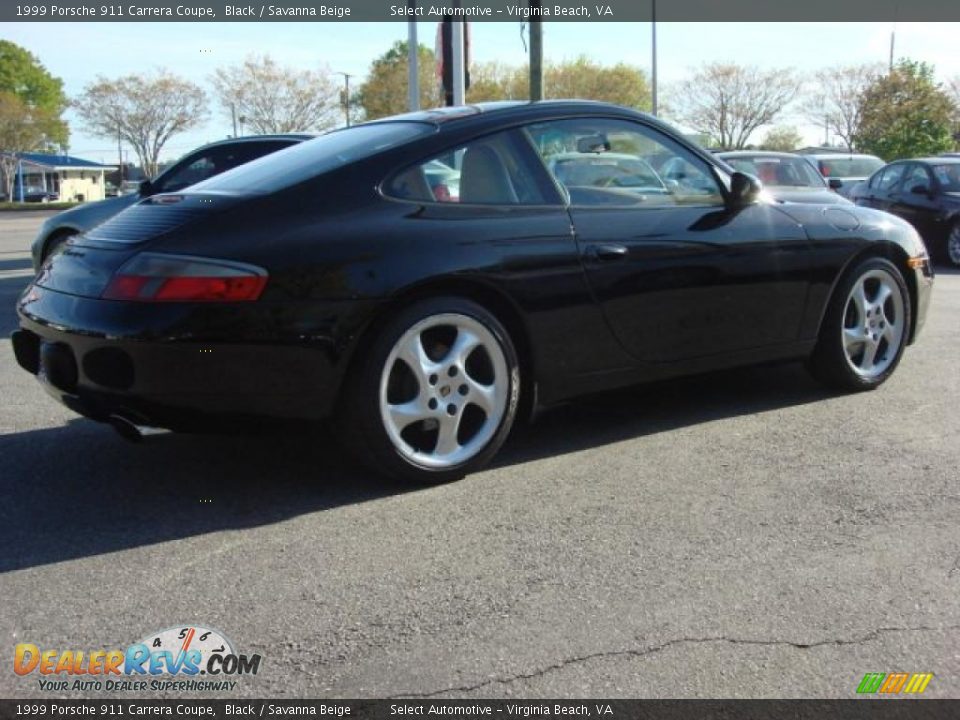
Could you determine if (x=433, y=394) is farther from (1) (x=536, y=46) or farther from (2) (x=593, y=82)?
(2) (x=593, y=82)

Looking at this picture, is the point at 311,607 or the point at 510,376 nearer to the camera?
the point at 311,607

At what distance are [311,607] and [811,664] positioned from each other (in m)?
1.32

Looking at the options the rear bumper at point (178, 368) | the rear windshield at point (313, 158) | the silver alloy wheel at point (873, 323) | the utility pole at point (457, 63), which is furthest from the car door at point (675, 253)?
the utility pole at point (457, 63)

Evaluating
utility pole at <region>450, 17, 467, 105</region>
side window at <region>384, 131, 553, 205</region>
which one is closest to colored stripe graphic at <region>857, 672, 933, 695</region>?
side window at <region>384, 131, 553, 205</region>

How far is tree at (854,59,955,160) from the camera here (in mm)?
37750

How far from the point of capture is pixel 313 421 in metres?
3.57

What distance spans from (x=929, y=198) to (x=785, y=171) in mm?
2592

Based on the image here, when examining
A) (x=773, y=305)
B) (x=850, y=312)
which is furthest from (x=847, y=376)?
(x=773, y=305)

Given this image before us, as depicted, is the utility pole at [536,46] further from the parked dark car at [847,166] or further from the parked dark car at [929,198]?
the parked dark car at [847,166]

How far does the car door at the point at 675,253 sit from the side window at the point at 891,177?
10.4m

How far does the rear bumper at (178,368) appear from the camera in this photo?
3338 mm

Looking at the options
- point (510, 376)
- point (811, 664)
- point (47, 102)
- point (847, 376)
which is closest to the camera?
point (811, 664)

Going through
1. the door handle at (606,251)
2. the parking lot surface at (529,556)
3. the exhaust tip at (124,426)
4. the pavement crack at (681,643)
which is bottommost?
the pavement crack at (681,643)

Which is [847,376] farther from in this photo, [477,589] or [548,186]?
[477,589]
